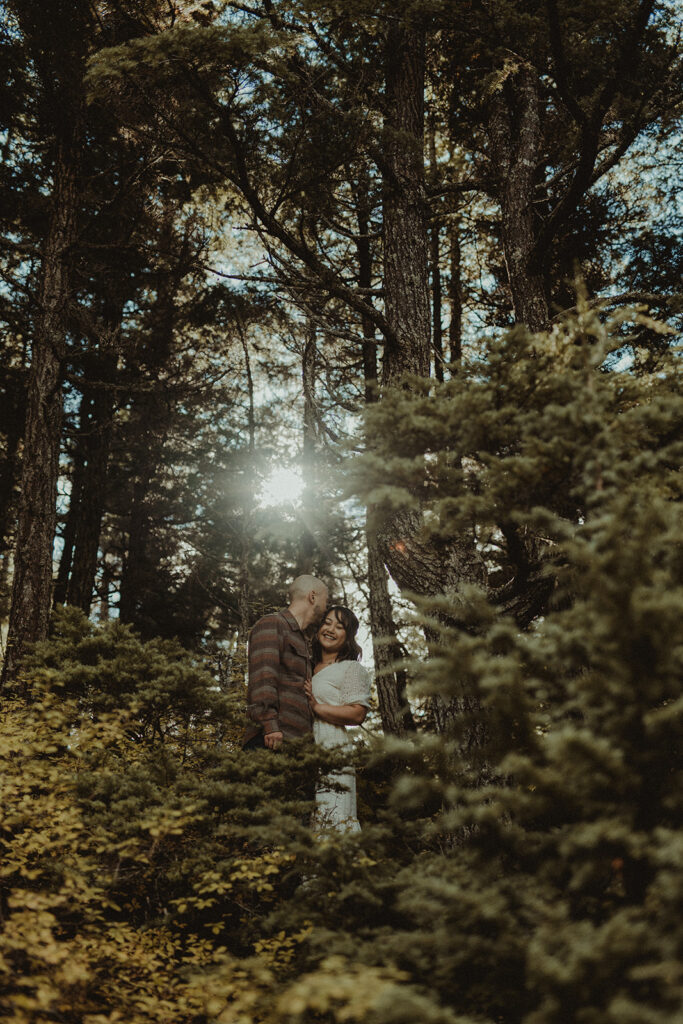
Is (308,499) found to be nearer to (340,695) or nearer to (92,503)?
(92,503)

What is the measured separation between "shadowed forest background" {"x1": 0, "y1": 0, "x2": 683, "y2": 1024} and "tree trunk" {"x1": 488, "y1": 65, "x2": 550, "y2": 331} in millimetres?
40

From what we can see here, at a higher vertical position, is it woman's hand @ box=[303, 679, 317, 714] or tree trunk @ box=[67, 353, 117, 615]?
tree trunk @ box=[67, 353, 117, 615]

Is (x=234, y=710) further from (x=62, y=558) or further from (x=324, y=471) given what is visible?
(x=62, y=558)

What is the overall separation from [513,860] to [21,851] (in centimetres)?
249

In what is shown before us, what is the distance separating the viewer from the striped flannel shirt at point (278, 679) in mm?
3840

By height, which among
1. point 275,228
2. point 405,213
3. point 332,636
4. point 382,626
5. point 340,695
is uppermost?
point 405,213

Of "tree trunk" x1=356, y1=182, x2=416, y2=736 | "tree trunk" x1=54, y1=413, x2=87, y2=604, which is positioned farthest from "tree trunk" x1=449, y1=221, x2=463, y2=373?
"tree trunk" x1=54, y1=413, x2=87, y2=604

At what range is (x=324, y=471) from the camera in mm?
9977

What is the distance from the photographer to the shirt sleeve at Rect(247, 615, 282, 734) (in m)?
3.82

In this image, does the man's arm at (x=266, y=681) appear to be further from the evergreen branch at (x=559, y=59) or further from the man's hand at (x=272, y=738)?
the evergreen branch at (x=559, y=59)

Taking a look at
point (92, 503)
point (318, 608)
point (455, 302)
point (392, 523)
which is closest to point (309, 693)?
point (318, 608)

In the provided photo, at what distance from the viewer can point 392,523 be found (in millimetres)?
4793

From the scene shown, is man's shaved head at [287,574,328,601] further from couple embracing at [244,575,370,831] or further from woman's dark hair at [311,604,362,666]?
woman's dark hair at [311,604,362,666]

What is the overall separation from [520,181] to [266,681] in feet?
19.2
